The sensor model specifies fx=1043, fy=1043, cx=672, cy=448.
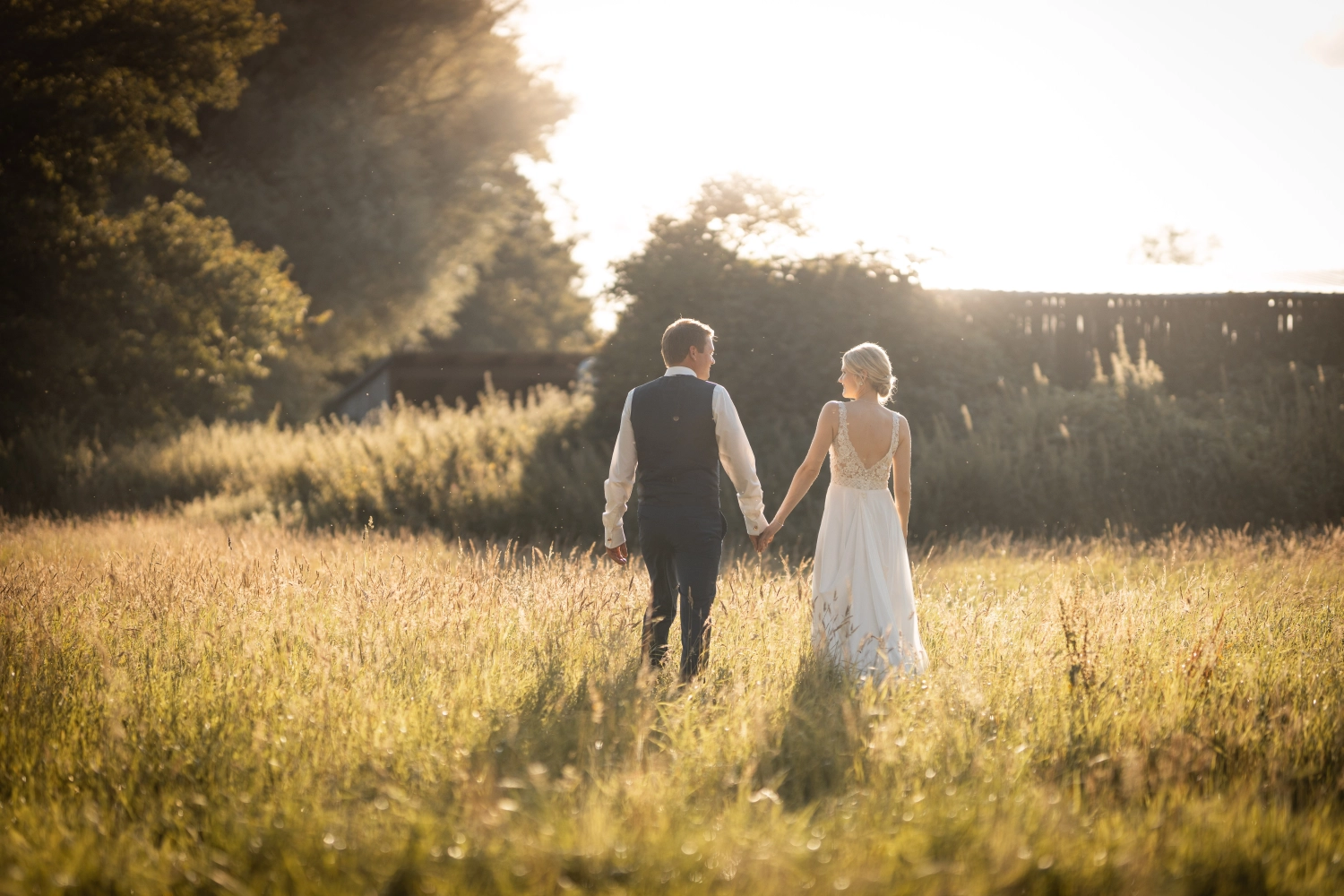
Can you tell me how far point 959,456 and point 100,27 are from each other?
17.3 meters

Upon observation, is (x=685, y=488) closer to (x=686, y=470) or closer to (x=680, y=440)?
(x=686, y=470)

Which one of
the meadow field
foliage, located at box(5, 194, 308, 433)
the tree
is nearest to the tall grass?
foliage, located at box(5, 194, 308, 433)

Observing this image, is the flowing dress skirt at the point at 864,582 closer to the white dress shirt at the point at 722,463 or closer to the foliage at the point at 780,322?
the white dress shirt at the point at 722,463

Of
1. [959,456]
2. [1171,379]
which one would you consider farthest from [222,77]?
[1171,379]

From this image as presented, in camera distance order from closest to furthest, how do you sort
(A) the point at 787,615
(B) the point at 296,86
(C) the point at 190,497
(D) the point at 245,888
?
(D) the point at 245,888 < (A) the point at 787,615 < (C) the point at 190,497 < (B) the point at 296,86

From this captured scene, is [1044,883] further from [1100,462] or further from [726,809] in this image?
[1100,462]

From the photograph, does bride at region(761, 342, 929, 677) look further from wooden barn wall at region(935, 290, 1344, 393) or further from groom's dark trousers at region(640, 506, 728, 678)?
wooden barn wall at region(935, 290, 1344, 393)

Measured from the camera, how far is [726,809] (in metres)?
3.57

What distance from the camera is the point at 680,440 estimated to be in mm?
5570

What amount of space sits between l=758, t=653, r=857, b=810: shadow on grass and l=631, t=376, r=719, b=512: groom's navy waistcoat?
45.8 inches

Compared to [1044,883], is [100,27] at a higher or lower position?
higher

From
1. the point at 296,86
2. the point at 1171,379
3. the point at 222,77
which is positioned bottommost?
the point at 1171,379

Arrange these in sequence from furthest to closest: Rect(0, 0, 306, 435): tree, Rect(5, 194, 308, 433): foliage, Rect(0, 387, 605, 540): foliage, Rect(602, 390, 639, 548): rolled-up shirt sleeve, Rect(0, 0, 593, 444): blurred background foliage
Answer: Rect(5, 194, 308, 433): foliage
Rect(0, 0, 593, 444): blurred background foliage
Rect(0, 0, 306, 435): tree
Rect(0, 387, 605, 540): foliage
Rect(602, 390, 639, 548): rolled-up shirt sleeve

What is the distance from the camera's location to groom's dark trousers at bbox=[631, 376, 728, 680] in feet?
18.2
